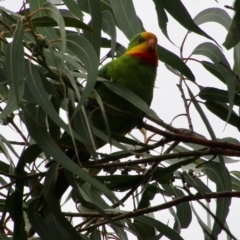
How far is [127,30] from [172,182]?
0.78 m

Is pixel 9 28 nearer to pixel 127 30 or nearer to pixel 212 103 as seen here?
pixel 127 30

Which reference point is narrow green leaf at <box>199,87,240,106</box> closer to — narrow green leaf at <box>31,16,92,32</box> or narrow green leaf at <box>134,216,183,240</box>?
narrow green leaf at <box>134,216,183,240</box>

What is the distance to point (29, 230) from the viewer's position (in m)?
2.58

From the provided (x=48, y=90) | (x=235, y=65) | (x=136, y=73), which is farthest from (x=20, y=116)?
(x=235, y=65)

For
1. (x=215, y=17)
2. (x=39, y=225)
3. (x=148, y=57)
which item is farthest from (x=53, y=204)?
(x=148, y=57)

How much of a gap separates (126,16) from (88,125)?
1.93 feet

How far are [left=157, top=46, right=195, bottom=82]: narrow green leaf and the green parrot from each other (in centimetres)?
21

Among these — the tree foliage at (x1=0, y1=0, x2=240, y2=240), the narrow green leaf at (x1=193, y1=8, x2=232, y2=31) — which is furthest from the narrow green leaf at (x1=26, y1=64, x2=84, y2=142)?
the narrow green leaf at (x1=193, y1=8, x2=232, y2=31)

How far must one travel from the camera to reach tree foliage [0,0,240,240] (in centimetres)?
186

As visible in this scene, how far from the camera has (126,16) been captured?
2256 mm

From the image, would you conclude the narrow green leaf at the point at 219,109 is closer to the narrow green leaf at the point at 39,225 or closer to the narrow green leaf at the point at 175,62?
the narrow green leaf at the point at 175,62

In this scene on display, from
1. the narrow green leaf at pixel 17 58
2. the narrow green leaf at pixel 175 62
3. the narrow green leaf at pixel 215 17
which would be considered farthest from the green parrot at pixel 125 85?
the narrow green leaf at pixel 17 58

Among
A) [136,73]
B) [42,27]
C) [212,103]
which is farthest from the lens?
[136,73]

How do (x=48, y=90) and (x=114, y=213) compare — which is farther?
(x=114, y=213)
